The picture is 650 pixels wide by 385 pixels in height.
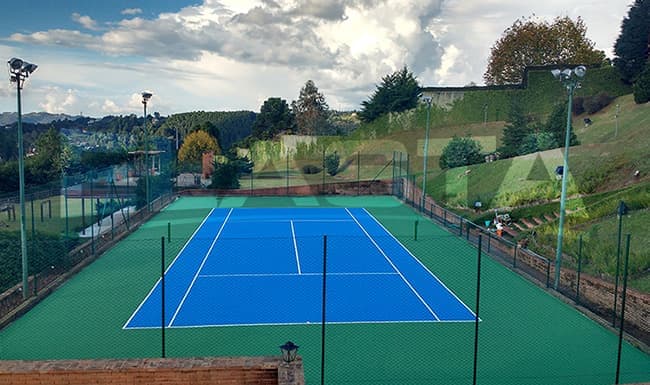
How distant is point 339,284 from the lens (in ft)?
52.2

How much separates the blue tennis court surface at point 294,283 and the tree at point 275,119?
A: 51245 mm

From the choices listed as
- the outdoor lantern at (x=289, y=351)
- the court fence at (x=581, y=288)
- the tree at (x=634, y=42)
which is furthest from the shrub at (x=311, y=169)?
the outdoor lantern at (x=289, y=351)

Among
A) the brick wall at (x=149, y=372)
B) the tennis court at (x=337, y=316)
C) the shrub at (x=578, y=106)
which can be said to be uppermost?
the shrub at (x=578, y=106)

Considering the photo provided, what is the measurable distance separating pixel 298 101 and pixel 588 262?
65638mm

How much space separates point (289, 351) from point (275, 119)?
69255mm

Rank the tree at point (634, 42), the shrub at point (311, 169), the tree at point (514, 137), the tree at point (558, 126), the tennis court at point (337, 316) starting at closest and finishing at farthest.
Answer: the tennis court at point (337, 316) < the tree at point (558, 126) < the tree at point (514, 137) < the tree at point (634, 42) < the shrub at point (311, 169)

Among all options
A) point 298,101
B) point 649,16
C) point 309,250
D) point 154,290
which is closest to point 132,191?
point 309,250

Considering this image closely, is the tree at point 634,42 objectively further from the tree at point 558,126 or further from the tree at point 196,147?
the tree at point 196,147

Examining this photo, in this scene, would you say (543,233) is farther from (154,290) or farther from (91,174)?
(91,174)

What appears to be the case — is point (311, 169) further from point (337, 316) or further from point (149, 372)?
point (149, 372)

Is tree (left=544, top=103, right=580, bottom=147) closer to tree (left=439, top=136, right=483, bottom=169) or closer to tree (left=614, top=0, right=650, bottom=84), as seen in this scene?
tree (left=439, top=136, right=483, bottom=169)

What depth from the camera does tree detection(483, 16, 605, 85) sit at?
57.9 metres

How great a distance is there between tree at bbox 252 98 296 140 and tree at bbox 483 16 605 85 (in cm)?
2792

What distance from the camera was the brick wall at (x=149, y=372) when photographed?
7.70 metres
